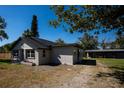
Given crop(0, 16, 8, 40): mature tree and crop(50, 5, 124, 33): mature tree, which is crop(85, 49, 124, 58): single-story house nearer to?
crop(0, 16, 8, 40): mature tree

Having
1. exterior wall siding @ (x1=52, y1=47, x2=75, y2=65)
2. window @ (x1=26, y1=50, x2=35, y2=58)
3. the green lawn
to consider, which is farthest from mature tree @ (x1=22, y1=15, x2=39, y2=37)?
exterior wall siding @ (x1=52, y1=47, x2=75, y2=65)

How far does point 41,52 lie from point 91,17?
1156 cm

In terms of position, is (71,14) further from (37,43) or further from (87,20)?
(37,43)

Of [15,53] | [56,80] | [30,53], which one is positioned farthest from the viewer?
[15,53]

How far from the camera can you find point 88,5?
34.6ft

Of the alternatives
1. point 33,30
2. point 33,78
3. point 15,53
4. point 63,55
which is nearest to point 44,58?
point 63,55

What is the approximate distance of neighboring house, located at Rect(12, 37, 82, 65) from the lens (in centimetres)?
2111

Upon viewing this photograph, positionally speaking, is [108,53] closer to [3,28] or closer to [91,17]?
[3,28]

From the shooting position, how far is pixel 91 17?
36.8ft

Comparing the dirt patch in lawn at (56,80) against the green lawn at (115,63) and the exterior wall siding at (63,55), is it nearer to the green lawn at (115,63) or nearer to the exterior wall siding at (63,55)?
the green lawn at (115,63)

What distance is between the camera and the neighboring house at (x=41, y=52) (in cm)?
2111

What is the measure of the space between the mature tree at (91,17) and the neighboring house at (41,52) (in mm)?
9002
